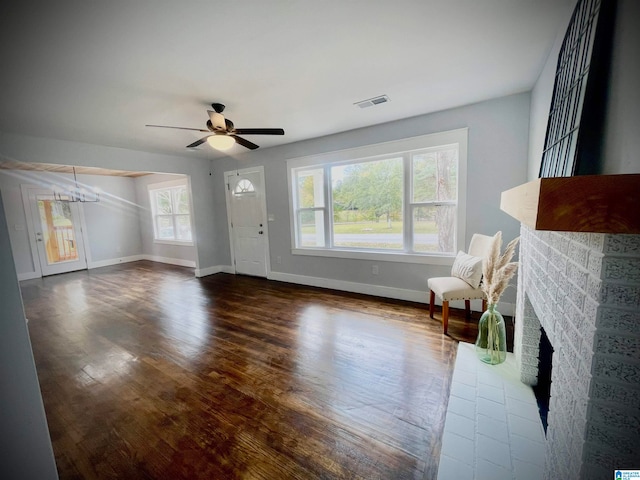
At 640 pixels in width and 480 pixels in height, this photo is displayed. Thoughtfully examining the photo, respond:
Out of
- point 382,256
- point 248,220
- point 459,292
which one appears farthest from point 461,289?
point 248,220


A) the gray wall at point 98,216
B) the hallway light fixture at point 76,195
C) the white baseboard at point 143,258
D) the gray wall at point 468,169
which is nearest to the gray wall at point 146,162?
the white baseboard at point 143,258

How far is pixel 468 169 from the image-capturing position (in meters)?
2.97

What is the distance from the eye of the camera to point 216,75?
6.85 feet

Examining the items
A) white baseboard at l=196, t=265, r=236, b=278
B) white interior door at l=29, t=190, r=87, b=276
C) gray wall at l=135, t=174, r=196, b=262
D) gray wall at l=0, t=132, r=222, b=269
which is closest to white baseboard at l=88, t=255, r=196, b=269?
gray wall at l=135, t=174, r=196, b=262

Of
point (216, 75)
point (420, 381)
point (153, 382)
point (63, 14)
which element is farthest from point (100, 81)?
point (420, 381)

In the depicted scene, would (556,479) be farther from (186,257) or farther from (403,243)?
(186,257)

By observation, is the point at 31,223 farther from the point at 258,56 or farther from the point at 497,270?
the point at 497,270

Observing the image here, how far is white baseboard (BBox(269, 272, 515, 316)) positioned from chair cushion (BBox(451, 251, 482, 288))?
598 mm

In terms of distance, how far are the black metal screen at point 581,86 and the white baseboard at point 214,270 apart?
5.51 m

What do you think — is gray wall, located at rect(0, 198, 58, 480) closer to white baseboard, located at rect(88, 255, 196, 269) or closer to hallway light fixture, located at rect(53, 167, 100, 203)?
white baseboard, located at rect(88, 255, 196, 269)

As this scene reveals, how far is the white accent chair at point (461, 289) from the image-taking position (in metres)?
2.57

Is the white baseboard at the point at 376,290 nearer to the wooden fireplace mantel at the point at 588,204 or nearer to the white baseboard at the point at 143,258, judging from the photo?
the wooden fireplace mantel at the point at 588,204

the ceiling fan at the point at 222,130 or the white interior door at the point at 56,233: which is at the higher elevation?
the ceiling fan at the point at 222,130

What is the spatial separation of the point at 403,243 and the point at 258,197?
2.89m
